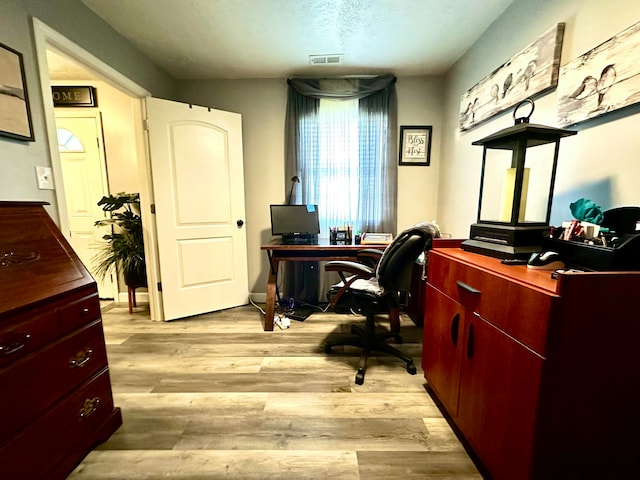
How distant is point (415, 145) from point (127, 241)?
315 centimetres

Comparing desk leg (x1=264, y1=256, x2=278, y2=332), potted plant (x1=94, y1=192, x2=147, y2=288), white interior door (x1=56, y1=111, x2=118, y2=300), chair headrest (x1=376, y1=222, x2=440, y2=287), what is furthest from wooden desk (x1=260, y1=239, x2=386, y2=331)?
white interior door (x1=56, y1=111, x2=118, y2=300)

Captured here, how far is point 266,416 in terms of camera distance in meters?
1.43

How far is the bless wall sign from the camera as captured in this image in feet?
9.11

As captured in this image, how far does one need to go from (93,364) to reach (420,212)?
2.98 meters

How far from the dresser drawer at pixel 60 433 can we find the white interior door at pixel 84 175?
2202 mm

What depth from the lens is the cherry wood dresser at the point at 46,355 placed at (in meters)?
0.92

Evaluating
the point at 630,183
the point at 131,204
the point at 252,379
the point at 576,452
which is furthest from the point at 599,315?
the point at 131,204

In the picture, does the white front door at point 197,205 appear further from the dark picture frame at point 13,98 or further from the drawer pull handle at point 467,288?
the drawer pull handle at point 467,288

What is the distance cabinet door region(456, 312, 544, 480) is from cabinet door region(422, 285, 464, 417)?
2.3 inches

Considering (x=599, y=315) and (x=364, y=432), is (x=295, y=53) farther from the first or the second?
(x=364, y=432)

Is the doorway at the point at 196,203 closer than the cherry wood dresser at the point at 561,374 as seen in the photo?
No

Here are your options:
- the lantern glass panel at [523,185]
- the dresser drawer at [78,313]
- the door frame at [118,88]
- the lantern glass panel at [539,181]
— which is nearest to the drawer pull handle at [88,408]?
the dresser drawer at [78,313]

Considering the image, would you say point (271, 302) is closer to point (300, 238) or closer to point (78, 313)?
point (300, 238)

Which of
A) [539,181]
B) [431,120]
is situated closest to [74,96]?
[431,120]
